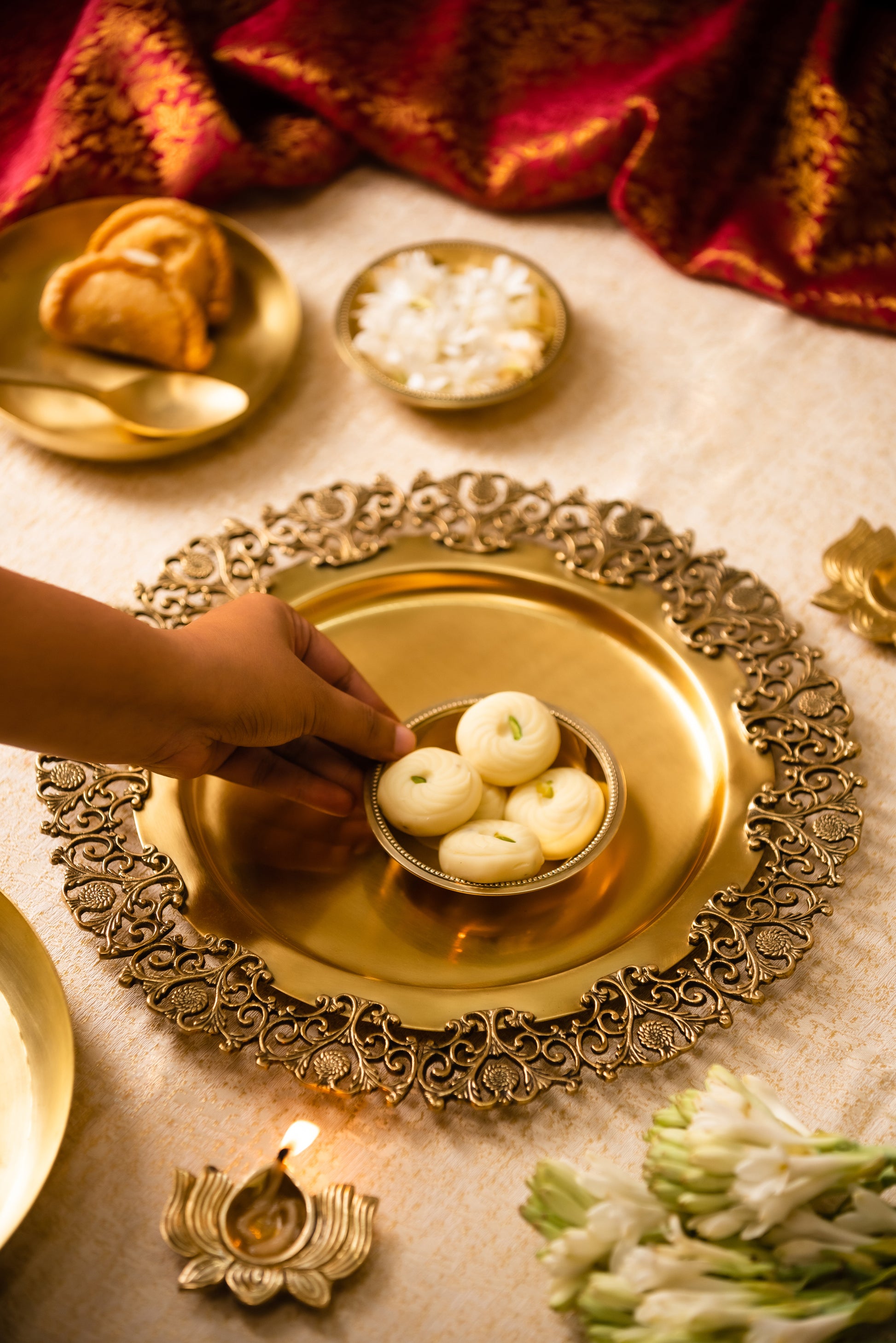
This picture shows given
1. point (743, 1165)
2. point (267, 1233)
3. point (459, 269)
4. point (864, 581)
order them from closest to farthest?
point (743, 1165)
point (267, 1233)
point (864, 581)
point (459, 269)

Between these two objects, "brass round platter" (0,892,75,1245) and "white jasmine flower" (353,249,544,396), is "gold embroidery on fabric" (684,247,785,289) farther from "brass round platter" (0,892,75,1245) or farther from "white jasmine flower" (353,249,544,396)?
"brass round platter" (0,892,75,1245)

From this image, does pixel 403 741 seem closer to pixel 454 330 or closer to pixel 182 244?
pixel 454 330

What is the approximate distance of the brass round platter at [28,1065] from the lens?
1.93ft

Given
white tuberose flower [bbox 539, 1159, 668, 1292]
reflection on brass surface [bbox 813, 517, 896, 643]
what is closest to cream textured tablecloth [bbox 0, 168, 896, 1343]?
reflection on brass surface [bbox 813, 517, 896, 643]

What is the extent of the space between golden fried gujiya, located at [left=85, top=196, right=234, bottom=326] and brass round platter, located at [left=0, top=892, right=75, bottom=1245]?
693 millimetres

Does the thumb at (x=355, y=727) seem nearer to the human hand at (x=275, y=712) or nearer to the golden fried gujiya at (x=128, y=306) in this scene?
the human hand at (x=275, y=712)

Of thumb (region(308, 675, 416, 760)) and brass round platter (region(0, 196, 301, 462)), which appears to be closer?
thumb (region(308, 675, 416, 760))

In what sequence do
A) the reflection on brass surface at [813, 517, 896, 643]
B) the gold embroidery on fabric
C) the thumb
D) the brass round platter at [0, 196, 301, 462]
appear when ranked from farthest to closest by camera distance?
1. the gold embroidery on fabric
2. the brass round platter at [0, 196, 301, 462]
3. the reflection on brass surface at [813, 517, 896, 643]
4. the thumb

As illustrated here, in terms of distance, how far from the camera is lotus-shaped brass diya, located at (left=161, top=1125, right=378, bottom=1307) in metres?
0.58

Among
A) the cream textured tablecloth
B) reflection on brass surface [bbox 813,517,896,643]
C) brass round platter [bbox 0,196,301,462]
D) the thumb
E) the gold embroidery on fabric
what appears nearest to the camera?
the cream textured tablecloth

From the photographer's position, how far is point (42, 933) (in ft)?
2.49

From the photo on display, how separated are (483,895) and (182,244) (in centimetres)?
76

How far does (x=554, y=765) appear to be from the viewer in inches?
31.2

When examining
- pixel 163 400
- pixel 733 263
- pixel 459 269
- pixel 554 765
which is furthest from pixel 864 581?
pixel 163 400
